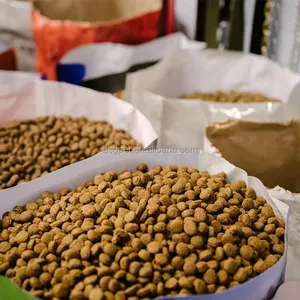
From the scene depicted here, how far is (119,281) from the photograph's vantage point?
0.67 metres

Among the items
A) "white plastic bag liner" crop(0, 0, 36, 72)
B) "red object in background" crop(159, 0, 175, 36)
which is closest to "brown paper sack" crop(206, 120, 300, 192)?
"red object in background" crop(159, 0, 175, 36)

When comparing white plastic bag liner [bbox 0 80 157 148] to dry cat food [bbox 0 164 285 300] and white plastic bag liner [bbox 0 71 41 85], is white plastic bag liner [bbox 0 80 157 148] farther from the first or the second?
dry cat food [bbox 0 164 285 300]

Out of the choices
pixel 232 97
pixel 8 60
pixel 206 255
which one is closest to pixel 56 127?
pixel 8 60

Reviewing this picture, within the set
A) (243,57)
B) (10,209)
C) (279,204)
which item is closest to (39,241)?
(10,209)

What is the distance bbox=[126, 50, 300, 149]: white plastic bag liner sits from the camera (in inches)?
44.9

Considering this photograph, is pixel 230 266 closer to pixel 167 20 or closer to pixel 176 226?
pixel 176 226

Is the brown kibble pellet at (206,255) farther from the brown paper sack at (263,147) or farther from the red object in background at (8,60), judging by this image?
the red object in background at (8,60)

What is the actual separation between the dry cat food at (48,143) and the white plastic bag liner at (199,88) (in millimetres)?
117

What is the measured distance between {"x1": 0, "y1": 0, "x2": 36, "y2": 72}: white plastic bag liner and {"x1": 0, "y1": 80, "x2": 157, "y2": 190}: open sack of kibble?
1.07ft

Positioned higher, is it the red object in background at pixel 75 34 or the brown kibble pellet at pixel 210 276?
the red object in background at pixel 75 34

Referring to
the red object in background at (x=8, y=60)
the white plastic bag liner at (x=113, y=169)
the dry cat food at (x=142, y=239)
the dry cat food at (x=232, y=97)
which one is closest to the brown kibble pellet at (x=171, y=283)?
the dry cat food at (x=142, y=239)

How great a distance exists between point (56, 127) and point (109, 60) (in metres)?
0.33

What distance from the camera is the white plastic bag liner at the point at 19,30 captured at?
1493 millimetres

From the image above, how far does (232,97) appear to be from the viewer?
4.50 feet
